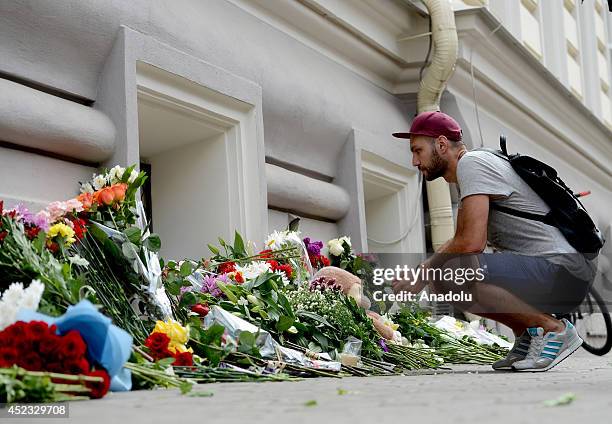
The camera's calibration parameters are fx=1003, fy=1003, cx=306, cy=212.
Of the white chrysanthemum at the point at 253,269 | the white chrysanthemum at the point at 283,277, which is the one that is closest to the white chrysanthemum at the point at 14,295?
the white chrysanthemum at the point at 253,269

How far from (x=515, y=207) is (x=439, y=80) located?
4232 millimetres

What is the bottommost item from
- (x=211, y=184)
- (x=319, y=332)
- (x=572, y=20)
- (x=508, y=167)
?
(x=319, y=332)

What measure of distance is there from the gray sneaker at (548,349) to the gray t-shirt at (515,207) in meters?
0.29

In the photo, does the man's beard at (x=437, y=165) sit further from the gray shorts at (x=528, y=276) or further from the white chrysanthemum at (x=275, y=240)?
the white chrysanthemum at (x=275, y=240)

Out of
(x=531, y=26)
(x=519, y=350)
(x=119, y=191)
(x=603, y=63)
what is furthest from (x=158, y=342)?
(x=603, y=63)

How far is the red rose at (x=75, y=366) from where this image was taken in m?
2.49

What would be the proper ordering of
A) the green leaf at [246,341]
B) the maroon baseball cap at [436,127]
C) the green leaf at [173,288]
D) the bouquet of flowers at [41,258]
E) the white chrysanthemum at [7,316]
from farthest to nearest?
the maroon baseball cap at [436,127], the green leaf at [173,288], the green leaf at [246,341], the bouquet of flowers at [41,258], the white chrysanthemum at [7,316]

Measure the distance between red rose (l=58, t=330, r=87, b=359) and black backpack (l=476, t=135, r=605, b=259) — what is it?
232 centimetres

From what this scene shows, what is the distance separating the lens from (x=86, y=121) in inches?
194

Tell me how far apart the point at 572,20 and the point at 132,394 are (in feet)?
47.2

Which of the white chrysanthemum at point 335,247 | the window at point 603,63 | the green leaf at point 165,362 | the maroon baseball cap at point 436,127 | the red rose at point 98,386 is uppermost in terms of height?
the window at point 603,63

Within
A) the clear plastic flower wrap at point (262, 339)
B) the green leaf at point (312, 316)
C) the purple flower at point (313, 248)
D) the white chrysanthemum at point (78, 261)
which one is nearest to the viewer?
the white chrysanthemum at point (78, 261)

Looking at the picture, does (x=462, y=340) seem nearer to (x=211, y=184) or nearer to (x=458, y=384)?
(x=211, y=184)

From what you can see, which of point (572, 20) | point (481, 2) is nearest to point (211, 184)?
point (481, 2)
